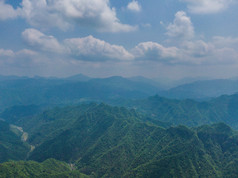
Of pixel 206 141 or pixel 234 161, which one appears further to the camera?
pixel 206 141

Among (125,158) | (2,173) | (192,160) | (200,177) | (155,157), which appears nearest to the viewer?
(2,173)

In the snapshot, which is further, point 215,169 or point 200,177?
point 215,169

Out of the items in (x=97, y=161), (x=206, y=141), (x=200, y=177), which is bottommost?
(x=97, y=161)

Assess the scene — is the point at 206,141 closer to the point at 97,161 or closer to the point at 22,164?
the point at 97,161

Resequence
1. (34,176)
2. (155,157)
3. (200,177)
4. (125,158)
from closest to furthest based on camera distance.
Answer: (34,176)
(200,177)
(155,157)
(125,158)

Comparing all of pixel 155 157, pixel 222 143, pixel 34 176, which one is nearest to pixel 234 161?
pixel 222 143

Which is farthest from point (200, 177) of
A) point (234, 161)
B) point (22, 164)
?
point (22, 164)

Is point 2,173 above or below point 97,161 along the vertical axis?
above

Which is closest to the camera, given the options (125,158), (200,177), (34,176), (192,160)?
(34,176)

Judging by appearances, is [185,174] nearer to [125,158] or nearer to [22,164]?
[125,158]
